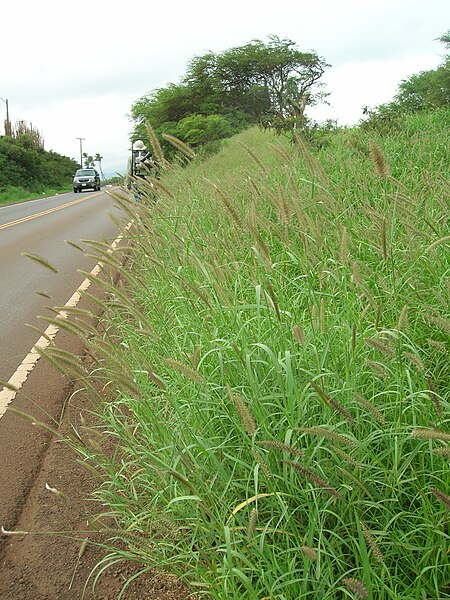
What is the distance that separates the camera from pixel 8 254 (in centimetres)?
1324

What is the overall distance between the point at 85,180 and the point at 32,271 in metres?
43.1

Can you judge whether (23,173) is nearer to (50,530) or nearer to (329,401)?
(50,530)

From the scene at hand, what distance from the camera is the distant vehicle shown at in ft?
171

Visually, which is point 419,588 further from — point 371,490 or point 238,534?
point 238,534

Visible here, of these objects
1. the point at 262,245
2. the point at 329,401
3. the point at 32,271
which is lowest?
the point at 32,271

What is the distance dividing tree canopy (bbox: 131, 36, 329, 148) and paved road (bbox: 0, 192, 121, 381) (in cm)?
1268

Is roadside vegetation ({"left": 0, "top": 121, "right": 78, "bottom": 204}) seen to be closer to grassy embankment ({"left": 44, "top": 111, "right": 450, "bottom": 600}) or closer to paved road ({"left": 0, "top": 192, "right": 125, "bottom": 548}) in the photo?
paved road ({"left": 0, "top": 192, "right": 125, "bottom": 548})

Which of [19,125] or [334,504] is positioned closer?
[334,504]

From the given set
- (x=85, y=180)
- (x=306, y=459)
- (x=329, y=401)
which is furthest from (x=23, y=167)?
(x=329, y=401)

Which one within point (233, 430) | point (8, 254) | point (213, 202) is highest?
point (213, 202)

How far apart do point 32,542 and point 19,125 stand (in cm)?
7524

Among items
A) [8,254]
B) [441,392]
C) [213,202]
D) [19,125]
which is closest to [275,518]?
[441,392]

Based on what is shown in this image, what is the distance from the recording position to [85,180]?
52250mm

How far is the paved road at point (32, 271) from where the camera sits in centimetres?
668
